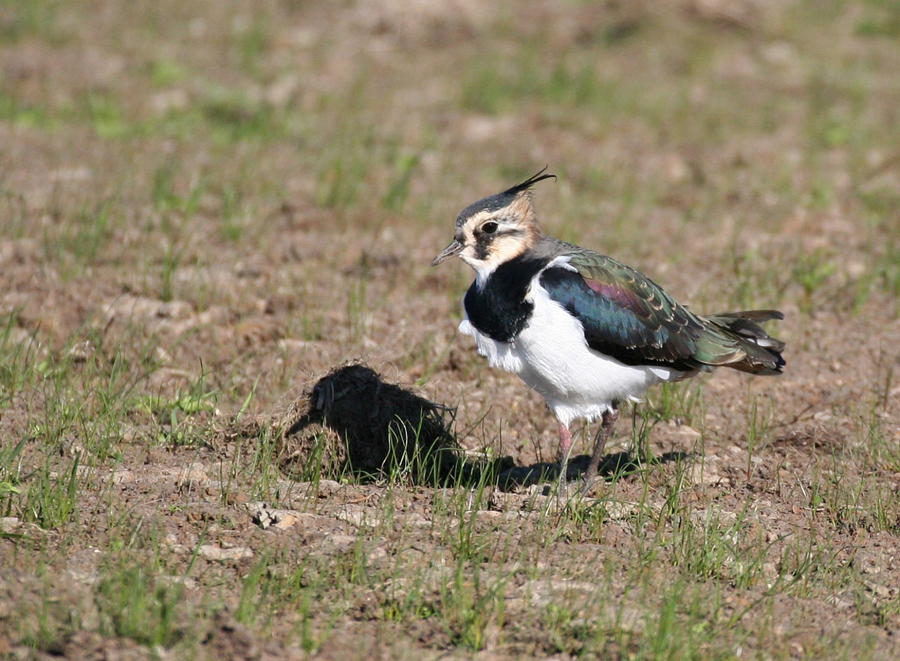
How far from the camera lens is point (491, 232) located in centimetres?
538

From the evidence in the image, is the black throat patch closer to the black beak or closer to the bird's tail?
the black beak

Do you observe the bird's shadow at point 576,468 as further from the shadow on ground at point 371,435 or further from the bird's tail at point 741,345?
the bird's tail at point 741,345

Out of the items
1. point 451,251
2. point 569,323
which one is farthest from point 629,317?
point 451,251

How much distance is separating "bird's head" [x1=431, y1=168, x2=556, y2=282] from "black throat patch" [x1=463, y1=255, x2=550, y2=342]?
0.08 m

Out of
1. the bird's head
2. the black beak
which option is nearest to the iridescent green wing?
the bird's head

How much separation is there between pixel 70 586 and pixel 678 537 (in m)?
2.36

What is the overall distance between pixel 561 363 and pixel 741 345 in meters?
1.08

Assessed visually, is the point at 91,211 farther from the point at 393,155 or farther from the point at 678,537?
the point at 678,537

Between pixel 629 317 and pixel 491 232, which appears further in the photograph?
pixel 491 232

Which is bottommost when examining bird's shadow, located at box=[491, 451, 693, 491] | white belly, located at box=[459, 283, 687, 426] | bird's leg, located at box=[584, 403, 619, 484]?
→ bird's shadow, located at box=[491, 451, 693, 491]

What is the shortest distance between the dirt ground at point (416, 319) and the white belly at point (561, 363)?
15.9 inches

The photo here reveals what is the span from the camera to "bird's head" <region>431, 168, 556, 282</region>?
17.6 ft

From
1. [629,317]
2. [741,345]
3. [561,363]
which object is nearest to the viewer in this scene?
[561,363]

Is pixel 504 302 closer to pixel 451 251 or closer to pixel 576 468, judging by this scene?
pixel 451 251
